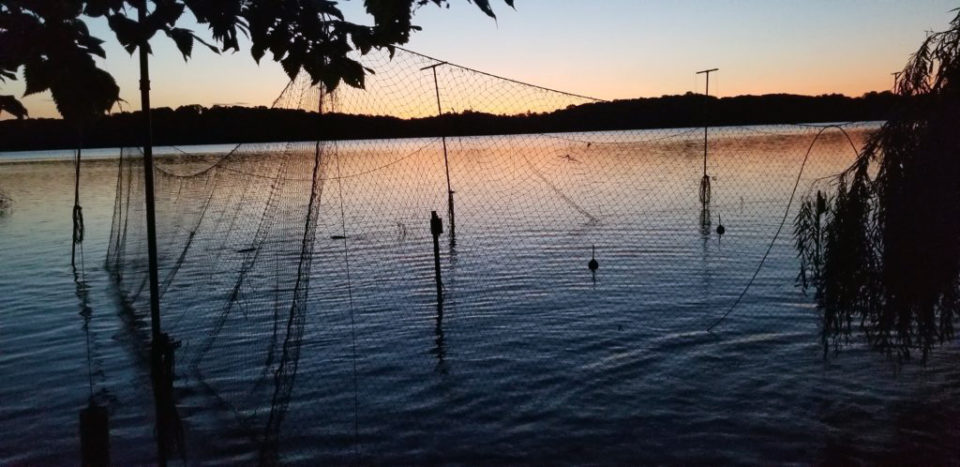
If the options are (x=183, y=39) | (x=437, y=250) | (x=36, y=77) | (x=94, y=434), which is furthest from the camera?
(x=437, y=250)

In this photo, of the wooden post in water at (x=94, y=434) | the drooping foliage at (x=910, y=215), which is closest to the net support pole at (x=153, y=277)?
the wooden post in water at (x=94, y=434)

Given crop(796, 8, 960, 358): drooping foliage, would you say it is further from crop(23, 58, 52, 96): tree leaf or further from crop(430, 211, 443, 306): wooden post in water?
crop(430, 211, 443, 306): wooden post in water

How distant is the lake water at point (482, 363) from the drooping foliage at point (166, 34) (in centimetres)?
592

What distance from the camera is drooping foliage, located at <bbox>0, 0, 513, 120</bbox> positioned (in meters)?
2.83

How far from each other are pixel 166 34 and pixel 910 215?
7.09 meters

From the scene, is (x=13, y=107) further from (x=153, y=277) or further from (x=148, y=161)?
(x=153, y=277)

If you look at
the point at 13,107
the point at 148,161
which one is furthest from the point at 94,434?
the point at 13,107

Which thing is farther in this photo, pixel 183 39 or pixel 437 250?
pixel 437 250

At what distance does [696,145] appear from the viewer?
10975 cm

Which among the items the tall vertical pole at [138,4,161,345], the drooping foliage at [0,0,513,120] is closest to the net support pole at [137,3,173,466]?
the tall vertical pole at [138,4,161,345]

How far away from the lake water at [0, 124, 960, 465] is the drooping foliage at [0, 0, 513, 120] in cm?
592

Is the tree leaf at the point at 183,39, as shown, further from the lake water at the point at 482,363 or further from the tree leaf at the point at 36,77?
the lake water at the point at 482,363

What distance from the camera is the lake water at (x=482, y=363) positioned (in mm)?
8531

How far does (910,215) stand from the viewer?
7016mm
